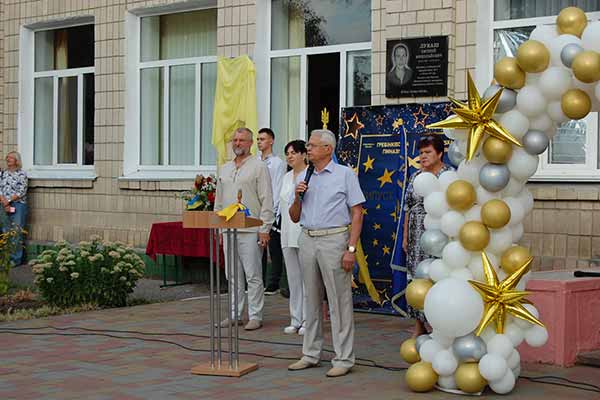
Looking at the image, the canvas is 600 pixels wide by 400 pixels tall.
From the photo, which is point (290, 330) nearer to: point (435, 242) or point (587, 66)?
point (435, 242)

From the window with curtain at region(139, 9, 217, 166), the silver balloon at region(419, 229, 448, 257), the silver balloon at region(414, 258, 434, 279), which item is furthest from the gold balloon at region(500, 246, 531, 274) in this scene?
the window with curtain at region(139, 9, 217, 166)

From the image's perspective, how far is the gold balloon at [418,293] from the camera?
7.19m

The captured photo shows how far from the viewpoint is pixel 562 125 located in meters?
10.4

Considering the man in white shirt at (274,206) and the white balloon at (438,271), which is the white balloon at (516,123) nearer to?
the white balloon at (438,271)

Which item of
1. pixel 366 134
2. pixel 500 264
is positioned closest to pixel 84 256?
pixel 366 134

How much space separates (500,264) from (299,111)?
6.85m

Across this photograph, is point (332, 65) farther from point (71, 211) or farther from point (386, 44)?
point (71, 211)

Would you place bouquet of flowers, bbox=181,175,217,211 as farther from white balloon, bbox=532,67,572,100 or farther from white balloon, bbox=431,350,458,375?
white balloon, bbox=532,67,572,100

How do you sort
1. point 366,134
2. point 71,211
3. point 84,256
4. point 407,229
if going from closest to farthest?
point 407,229
point 366,134
point 84,256
point 71,211

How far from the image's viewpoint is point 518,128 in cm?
695

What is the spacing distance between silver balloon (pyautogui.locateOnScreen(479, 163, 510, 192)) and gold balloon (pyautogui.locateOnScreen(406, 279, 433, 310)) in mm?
820

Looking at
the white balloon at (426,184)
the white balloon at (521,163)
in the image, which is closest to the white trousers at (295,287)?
the white balloon at (426,184)

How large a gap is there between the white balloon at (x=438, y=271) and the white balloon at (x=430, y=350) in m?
0.45

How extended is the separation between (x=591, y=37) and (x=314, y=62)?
708 centimetres
